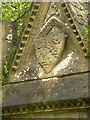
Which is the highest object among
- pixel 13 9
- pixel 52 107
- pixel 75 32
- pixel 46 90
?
pixel 13 9

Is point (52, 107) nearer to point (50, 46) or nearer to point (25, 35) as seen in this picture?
point (50, 46)

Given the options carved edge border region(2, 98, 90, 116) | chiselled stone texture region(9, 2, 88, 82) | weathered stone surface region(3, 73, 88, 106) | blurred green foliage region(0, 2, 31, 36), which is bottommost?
carved edge border region(2, 98, 90, 116)

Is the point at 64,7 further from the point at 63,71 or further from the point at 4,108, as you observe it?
the point at 4,108

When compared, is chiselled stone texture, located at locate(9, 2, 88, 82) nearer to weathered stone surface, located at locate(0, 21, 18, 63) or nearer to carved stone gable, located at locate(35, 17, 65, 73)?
carved stone gable, located at locate(35, 17, 65, 73)

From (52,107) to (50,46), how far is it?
0.99m

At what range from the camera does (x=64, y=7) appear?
5973 mm

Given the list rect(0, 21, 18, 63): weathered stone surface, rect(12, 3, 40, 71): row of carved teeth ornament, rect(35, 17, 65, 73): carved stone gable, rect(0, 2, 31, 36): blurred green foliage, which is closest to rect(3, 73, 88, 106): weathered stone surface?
rect(35, 17, 65, 73): carved stone gable

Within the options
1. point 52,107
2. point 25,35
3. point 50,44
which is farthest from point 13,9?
point 52,107

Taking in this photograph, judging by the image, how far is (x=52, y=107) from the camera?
552 centimetres

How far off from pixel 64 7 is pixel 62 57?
2.53 ft

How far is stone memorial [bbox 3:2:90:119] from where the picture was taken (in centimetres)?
542

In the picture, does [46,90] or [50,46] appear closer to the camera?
[46,90]

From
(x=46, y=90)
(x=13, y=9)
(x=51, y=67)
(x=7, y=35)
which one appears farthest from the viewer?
(x=13, y=9)

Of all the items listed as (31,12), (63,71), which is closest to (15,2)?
(31,12)
